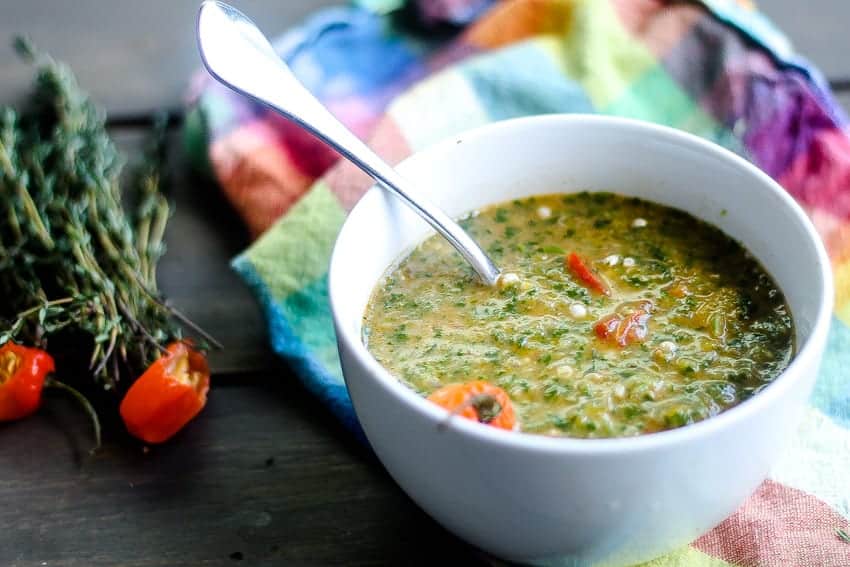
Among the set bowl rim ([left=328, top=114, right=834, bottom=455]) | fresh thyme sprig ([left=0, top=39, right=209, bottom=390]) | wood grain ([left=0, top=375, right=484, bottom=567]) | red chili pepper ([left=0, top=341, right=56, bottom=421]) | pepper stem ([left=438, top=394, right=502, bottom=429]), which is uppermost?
bowl rim ([left=328, top=114, right=834, bottom=455])

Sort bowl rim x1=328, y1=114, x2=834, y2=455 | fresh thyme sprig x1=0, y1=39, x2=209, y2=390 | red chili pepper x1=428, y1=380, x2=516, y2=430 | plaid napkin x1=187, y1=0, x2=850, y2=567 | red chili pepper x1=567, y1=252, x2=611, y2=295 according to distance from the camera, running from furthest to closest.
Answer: plaid napkin x1=187, y1=0, x2=850, y2=567 < fresh thyme sprig x1=0, y1=39, x2=209, y2=390 < red chili pepper x1=567, y1=252, x2=611, y2=295 < red chili pepper x1=428, y1=380, x2=516, y2=430 < bowl rim x1=328, y1=114, x2=834, y2=455

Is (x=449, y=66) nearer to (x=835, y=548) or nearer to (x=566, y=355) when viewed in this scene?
(x=566, y=355)

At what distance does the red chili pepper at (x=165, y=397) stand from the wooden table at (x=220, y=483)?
0.13 ft

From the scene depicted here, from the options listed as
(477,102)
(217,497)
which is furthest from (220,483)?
(477,102)

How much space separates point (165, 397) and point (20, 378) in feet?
0.89

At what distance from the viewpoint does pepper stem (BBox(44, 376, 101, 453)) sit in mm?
1797

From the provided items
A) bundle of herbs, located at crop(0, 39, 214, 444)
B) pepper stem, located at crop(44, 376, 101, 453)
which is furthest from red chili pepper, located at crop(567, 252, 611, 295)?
pepper stem, located at crop(44, 376, 101, 453)

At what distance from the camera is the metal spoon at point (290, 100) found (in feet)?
→ 5.40

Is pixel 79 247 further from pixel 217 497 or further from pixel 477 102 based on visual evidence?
pixel 477 102

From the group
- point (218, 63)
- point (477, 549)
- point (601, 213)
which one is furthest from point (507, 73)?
point (477, 549)

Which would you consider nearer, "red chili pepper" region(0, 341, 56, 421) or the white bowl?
the white bowl

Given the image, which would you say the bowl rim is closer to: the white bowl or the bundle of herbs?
the white bowl

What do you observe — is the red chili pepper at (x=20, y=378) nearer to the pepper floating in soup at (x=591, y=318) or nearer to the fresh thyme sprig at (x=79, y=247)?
the fresh thyme sprig at (x=79, y=247)

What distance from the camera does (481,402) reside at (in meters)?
1.38
